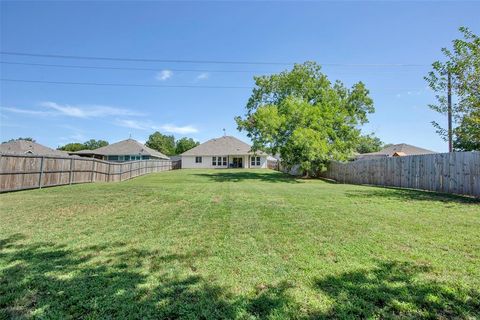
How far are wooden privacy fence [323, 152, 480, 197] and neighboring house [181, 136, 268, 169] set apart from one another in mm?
28560

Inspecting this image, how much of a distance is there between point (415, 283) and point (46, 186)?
15.0 metres

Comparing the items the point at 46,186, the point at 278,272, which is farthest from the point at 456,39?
the point at 46,186

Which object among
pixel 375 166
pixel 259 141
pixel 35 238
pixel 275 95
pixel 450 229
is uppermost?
pixel 275 95

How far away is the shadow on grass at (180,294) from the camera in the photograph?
2.43m

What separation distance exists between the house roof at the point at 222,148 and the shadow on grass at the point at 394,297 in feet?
140

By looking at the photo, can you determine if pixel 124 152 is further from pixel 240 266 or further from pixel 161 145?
pixel 240 266

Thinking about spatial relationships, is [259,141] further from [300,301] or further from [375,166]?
[300,301]

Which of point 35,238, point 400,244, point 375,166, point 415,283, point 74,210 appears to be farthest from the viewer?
point 375,166

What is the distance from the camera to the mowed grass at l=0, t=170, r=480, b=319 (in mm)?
2523

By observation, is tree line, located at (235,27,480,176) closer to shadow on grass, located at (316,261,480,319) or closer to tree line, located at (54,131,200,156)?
shadow on grass, located at (316,261,480,319)

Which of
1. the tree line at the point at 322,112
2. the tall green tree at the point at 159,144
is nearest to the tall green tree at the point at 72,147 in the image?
the tall green tree at the point at 159,144

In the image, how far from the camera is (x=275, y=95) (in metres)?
29.3

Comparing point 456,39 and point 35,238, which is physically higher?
point 456,39

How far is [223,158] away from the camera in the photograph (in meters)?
47.3
